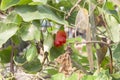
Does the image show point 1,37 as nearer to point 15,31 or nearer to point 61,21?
point 15,31

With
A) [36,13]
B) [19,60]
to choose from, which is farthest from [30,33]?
[19,60]

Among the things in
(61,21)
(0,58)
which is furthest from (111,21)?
(0,58)

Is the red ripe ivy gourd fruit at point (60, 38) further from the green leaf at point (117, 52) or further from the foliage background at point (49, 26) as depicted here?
the green leaf at point (117, 52)

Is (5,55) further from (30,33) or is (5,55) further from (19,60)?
(30,33)

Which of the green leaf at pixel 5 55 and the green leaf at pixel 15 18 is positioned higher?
the green leaf at pixel 15 18

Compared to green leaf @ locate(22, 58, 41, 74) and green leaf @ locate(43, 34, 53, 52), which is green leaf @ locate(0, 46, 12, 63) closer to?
green leaf @ locate(22, 58, 41, 74)

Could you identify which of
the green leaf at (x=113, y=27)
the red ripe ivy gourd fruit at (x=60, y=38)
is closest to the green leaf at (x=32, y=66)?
the red ripe ivy gourd fruit at (x=60, y=38)

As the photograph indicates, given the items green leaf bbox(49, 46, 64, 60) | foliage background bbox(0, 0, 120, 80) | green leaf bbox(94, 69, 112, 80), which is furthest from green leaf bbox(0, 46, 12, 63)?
green leaf bbox(94, 69, 112, 80)
